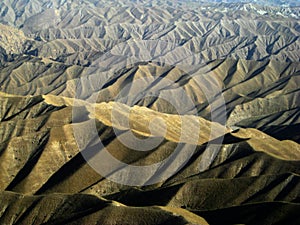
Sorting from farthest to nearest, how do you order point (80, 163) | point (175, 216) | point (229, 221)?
point (80, 163)
point (229, 221)
point (175, 216)

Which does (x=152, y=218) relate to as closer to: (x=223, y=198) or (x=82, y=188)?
(x=223, y=198)

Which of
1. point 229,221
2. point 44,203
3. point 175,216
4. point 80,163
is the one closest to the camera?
point 175,216

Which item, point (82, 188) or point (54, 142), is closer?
point (82, 188)

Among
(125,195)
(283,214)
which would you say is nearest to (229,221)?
(283,214)

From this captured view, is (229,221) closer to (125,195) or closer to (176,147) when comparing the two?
(125,195)

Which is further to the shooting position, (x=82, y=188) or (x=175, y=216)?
(x=82, y=188)

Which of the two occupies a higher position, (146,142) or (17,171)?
(146,142)

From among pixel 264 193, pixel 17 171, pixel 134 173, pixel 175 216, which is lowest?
pixel 17 171

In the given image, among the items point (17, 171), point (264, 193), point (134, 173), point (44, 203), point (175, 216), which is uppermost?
point (175, 216)

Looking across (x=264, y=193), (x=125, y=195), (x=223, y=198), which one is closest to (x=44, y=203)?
(x=125, y=195)
